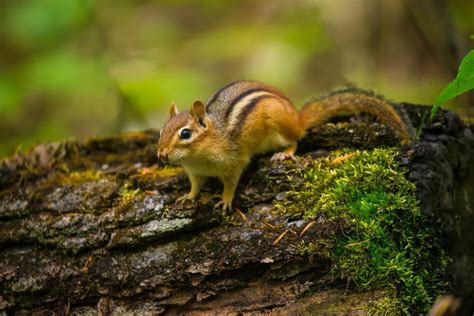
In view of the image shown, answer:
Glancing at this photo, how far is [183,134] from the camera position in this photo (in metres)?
3.25

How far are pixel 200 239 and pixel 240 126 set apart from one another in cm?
81

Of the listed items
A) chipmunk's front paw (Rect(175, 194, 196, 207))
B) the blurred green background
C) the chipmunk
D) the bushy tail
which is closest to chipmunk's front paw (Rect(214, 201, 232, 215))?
the chipmunk

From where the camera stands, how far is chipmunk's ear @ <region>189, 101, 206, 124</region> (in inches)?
130

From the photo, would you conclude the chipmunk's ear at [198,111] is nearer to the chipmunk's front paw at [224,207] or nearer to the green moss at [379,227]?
the chipmunk's front paw at [224,207]

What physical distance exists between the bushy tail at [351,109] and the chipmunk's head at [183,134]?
67cm

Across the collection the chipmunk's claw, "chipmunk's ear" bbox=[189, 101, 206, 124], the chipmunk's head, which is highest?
"chipmunk's ear" bbox=[189, 101, 206, 124]

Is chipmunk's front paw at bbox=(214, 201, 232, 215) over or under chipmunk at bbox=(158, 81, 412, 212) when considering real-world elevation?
under

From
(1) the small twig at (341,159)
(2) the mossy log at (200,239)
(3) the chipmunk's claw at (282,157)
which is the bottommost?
(2) the mossy log at (200,239)

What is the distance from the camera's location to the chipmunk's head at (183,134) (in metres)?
3.17

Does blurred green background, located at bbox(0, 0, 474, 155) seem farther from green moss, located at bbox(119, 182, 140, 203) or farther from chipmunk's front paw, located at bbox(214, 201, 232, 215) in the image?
chipmunk's front paw, located at bbox(214, 201, 232, 215)

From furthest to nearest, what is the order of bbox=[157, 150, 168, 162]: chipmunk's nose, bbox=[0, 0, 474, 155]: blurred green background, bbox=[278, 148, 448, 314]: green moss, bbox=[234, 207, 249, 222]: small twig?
1. bbox=[0, 0, 474, 155]: blurred green background
2. bbox=[157, 150, 168, 162]: chipmunk's nose
3. bbox=[234, 207, 249, 222]: small twig
4. bbox=[278, 148, 448, 314]: green moss

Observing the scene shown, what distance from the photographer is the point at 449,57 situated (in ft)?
17.5

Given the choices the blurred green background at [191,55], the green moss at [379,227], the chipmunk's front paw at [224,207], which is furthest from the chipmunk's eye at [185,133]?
the blurred green background at [191,55]

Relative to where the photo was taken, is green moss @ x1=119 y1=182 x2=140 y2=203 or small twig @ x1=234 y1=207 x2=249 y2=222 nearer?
small twig @ x1=234 y1=207 x2=249 y2=222
